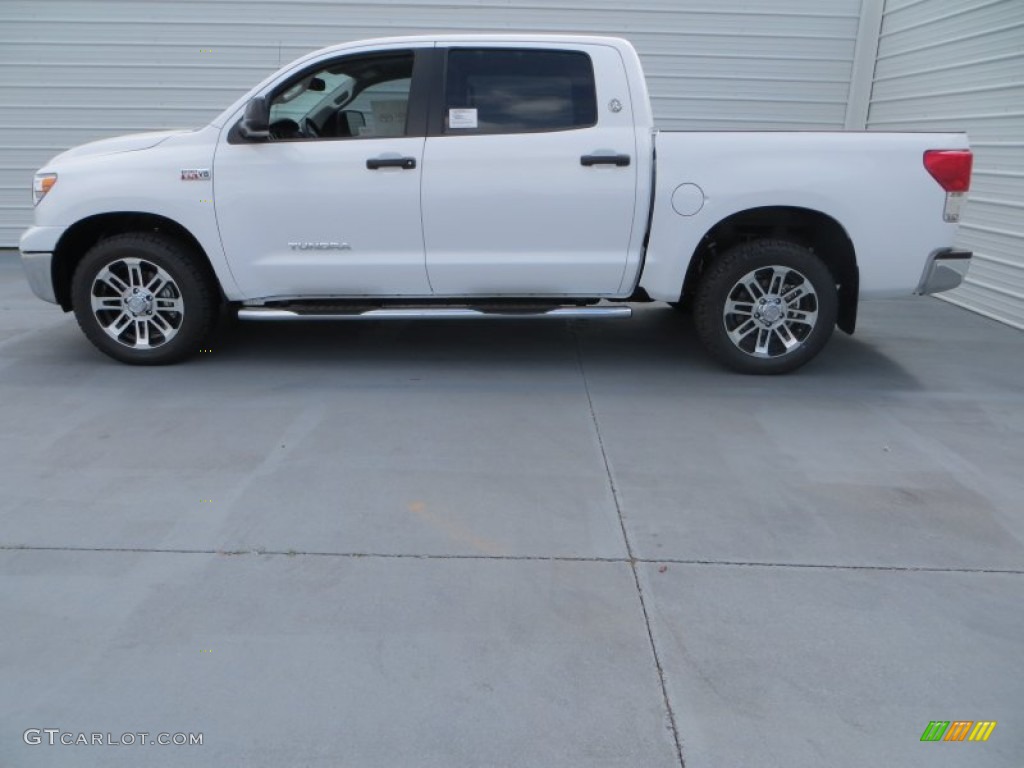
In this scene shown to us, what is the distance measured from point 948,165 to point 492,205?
275 cm

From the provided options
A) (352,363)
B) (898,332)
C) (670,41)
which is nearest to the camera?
(352,363)

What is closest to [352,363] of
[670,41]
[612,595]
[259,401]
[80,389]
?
[259,401]

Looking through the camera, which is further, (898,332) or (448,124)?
(898,332)

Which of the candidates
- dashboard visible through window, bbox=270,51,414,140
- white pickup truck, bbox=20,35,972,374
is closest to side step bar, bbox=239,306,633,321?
white pickup truck, bbox=20,35,972,374

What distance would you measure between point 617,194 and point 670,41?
5434mm

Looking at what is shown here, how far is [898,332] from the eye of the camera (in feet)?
24.4

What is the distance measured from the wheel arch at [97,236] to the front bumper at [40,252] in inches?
1.2

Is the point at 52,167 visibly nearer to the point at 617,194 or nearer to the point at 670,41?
the point at 617,194

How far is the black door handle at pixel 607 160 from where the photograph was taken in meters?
5.57

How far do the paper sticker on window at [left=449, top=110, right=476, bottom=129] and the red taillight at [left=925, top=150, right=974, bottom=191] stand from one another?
2759 mm

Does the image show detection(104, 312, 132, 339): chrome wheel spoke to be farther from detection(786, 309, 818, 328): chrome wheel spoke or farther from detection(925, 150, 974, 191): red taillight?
detection(925, 150, 974, 191): red taillight

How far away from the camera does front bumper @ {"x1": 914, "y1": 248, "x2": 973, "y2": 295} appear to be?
18.5 ft

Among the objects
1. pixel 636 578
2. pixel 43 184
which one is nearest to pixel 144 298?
pixel 43 184

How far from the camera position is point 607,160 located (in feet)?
18.3
